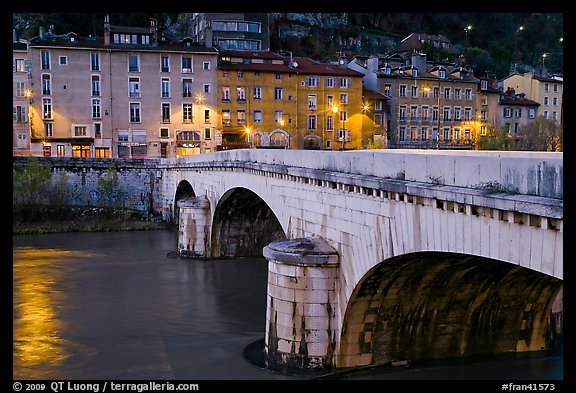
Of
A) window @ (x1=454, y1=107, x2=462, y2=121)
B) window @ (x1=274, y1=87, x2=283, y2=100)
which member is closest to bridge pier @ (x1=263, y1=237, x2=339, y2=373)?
window @ (x1=274, y1=87, x2=283, y2=100)

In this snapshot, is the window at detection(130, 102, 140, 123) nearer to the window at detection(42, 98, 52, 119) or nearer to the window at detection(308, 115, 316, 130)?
the window at detection(42, 98, 52, 119)

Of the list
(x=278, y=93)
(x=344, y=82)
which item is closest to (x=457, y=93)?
(x=344, y=82)

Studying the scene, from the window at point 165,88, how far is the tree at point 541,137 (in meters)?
31.1

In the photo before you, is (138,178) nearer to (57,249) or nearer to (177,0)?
(57,249)

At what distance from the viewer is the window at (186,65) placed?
64.0 metres

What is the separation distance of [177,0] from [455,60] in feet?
297

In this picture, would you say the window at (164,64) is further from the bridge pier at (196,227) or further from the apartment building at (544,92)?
the apartment building at (544,92)

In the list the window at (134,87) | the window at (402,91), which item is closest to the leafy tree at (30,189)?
the window at (134,87)

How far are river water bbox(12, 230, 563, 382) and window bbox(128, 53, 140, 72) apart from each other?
26.9 m

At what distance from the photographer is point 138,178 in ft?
186

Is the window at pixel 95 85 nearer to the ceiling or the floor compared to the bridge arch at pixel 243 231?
nearer to the ceiling

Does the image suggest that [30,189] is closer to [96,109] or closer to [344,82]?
[96,109]

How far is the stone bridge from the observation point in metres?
10.3
